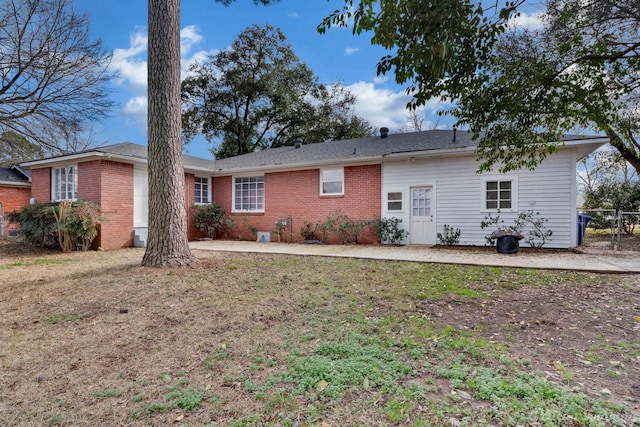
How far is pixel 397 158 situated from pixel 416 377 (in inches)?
387

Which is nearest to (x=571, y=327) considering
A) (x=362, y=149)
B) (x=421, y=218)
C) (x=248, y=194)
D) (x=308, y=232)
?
(x=421, y=218)

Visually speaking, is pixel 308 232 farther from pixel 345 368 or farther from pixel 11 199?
pixel 11 199

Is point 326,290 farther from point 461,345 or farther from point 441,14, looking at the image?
point 441,14

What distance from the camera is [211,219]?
1468 cm

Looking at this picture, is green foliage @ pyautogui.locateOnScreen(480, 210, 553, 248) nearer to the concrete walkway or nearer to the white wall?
the white wall

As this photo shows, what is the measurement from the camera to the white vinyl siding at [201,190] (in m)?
14.9

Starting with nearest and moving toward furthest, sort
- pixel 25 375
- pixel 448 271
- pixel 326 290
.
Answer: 1. pixel 25 375
2. pixel 326 290
3. pixel 448 271

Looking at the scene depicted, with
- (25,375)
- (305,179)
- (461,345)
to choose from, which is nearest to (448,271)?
(461,345)

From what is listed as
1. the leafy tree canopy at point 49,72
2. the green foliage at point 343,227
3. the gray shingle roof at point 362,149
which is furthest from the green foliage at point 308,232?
the leafy tree canopy at point 49,72

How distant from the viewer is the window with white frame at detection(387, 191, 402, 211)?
39.3 feet

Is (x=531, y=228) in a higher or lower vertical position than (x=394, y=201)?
lower

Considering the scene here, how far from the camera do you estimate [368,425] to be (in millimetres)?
2094

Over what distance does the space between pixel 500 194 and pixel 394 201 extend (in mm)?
3352

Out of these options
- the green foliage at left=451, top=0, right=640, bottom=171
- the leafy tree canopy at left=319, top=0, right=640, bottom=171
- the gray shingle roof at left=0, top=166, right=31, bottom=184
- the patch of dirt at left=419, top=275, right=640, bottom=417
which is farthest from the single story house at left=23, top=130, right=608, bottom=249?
the gray shingle roof at left=0, top=166, right=31, bottom=184
